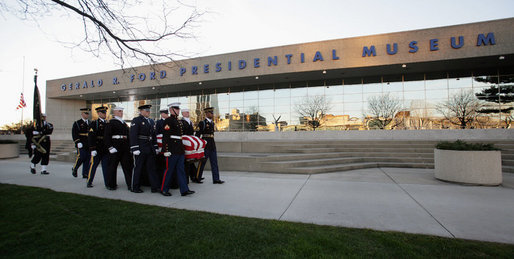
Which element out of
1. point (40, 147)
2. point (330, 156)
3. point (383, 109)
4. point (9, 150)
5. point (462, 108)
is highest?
point (383, 109)

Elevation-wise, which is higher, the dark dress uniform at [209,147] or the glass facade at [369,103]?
the glass facade at [369,103]

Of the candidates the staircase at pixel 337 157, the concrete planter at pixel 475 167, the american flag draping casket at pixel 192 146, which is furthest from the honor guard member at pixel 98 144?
the concrete planter at pixel 475 167

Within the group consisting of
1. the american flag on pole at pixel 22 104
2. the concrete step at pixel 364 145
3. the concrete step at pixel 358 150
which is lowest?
the concrete step at pixel 358 150

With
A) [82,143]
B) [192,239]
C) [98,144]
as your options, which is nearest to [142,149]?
[98,144]

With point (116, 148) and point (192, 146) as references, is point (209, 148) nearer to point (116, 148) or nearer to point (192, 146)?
point (192, 146)

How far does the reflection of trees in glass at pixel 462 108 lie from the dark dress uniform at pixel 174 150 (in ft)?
72.0

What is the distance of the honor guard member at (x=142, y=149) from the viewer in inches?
233

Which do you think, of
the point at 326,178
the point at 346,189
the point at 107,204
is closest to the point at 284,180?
the point at 326,178

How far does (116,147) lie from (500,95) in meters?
25.9

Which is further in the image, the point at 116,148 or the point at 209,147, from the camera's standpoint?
the point at 209,147

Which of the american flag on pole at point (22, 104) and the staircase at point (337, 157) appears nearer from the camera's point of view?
the staircase at point (337, 157)

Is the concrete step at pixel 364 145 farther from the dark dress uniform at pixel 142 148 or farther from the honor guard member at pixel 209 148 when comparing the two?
the dark dress uniform at pixel 142 148

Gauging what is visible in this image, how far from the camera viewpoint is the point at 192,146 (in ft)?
20.0

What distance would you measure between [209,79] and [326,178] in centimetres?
1658
